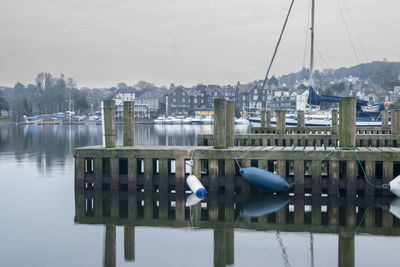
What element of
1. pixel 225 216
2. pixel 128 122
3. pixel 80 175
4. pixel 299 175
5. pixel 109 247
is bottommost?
pixel 109 247

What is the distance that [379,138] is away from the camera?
29.9 m

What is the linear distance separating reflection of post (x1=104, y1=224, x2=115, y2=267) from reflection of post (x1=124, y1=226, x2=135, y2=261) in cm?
34

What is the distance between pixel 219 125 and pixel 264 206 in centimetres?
370

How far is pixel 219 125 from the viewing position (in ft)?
60.7

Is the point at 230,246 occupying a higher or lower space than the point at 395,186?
lower

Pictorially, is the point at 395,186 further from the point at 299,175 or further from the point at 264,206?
the point at 264,206

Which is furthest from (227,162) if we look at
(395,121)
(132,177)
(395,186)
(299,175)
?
(395,121)

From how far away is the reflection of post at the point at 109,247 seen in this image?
11.4 meters

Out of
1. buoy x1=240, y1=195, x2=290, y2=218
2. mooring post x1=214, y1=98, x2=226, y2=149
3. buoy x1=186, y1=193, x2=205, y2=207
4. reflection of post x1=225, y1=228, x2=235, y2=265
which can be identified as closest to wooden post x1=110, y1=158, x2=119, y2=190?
buoy x1=186, y1=193, x2=205, y2=207

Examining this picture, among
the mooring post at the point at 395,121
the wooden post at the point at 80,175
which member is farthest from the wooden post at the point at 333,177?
the mooring post at the point at 395,121

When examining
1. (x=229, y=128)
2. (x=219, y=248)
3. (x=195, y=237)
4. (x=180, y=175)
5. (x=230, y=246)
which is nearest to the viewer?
(x=219, y=248)

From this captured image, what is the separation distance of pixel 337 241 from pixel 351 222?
2152mm

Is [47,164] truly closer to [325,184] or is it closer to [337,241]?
[325,184]

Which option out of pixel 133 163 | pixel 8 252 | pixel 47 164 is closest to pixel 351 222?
pixel 133 163
